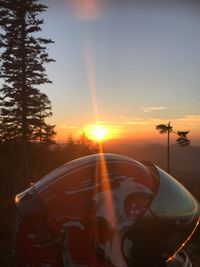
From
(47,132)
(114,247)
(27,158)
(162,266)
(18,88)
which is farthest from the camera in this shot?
(47,132)

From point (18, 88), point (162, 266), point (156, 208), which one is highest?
point (18, 88)

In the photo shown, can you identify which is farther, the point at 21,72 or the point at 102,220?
the point at 21,72

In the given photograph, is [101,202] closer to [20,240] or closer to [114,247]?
[114,247]

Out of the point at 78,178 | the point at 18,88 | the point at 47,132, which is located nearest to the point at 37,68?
the point at 18,88

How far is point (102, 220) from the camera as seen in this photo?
3.89 m

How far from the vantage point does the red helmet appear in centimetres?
389

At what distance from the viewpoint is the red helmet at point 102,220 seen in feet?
12.8

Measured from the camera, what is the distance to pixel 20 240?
4.16 metres

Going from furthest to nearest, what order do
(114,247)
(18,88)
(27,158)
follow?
(18,88) < (27,158) < (114,247)

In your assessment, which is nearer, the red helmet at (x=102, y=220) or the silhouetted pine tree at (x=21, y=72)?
the red helmet at (x=102, y=220)

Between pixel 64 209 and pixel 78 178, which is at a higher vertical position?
pixel 78 178

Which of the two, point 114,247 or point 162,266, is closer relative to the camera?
point 114,247

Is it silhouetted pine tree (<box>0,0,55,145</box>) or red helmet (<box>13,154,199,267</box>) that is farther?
silhouetted pine tree (<box>0,0,55,145</box>)

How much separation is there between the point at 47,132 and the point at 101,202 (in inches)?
1266
